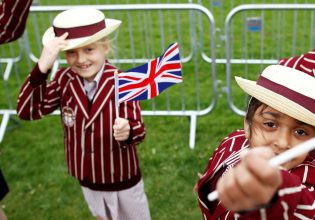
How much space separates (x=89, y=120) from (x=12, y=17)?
0.81m

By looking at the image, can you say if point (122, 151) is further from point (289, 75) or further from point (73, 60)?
point (289, 75)

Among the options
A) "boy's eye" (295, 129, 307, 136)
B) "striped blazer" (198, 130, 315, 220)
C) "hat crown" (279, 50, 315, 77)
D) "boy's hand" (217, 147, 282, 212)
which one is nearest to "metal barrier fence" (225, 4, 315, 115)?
"hat crown" (279, 50, 315, 77)

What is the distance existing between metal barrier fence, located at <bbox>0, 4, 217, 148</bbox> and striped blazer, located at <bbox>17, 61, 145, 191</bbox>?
1134 millimetres

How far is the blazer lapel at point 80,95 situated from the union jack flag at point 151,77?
14.0 inches

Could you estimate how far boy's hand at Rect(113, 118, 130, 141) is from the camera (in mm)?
2717

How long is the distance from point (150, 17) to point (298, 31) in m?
2.37

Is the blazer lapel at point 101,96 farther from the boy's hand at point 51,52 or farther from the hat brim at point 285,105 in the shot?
the hat brim at point 285,105

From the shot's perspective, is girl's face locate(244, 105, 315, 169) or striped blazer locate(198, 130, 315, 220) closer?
striped blazer locate(198, 130, 315, 220)

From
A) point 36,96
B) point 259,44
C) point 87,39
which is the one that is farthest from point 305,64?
point 259,44

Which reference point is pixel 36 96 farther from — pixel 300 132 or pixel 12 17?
pixel 300 132

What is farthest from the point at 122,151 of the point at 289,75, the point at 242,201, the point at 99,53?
the point at 242,201

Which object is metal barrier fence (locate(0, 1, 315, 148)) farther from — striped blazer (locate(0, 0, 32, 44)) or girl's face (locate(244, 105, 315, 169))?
girl's face (locate(244, 105, 315, 169))

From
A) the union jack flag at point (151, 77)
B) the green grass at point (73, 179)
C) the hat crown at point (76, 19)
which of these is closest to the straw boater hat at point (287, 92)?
the union jack flag at point (151, 77)

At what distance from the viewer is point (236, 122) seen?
5.18m
